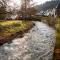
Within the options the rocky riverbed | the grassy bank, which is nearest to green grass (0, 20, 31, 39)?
the grassy bank

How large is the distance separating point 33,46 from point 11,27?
40 cm

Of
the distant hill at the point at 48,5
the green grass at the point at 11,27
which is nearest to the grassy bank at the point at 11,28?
the green grass at the point at 11,27

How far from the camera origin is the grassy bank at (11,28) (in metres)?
1.97

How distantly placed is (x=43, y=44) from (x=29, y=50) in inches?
8.2

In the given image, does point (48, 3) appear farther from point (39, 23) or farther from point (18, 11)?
point (18, 11)

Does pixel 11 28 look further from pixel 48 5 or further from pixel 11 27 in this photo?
pixel 48 5

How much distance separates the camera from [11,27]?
2.03m

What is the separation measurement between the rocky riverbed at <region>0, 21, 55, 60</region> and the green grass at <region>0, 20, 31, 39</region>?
4.2 inches

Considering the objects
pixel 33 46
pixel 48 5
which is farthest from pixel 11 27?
pixel 48 5

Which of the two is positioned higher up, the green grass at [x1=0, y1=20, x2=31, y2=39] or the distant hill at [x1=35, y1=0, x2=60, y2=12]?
the distant hill at [x1=35, y1=0, x2=60, y2=12]

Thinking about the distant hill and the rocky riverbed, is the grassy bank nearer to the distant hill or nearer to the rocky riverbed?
the rocky riverbed

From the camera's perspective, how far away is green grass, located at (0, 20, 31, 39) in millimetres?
1981

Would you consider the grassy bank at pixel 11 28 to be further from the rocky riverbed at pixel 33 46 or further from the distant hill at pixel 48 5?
the distant hill at pixel 48 5

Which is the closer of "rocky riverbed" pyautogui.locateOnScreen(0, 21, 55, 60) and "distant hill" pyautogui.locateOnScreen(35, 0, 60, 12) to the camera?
"rocky riverbed" pyautogui.locateOnScreen(0, 21, 55, 60)
